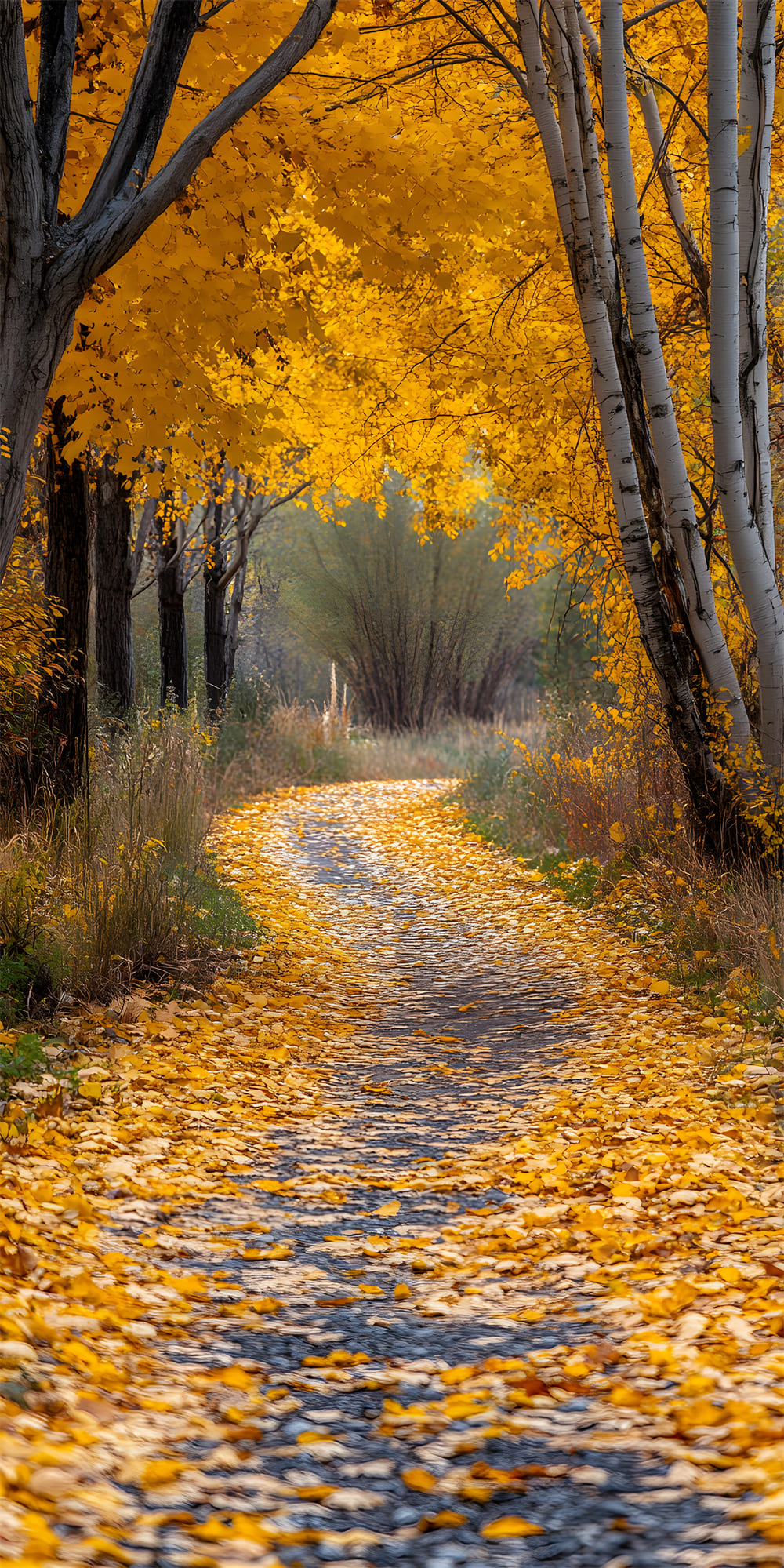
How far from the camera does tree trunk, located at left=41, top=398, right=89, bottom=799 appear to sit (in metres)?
7.03

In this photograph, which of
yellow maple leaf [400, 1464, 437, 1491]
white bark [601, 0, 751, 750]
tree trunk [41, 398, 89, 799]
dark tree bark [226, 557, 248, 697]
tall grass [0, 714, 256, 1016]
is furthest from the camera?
dark tree bark [226, 557, 248, 697]

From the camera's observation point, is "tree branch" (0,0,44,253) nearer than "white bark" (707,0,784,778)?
Yes

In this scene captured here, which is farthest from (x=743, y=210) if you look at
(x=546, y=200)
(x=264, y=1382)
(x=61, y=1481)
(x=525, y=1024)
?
(x=61, y=1481)

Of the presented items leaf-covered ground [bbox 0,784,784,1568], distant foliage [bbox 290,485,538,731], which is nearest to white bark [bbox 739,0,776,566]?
leaf-covered ground [bbox 0,784,784,1568]

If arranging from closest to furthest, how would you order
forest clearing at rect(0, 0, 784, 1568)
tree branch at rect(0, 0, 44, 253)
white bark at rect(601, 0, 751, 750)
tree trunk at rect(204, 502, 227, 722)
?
1. forest clearing at rect(0, 0, 784, 1568)
2. tree branch at rect(0, 0, 44, 253)
3. white bark at rect(601, 0, 751, 750)
4. tree trunk at rect(204, 502, 227, 722)

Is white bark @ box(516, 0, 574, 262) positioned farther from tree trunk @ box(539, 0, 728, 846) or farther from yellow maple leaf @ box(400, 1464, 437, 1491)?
yellow maple leaf @ box(400, 1464, 437, 1491)

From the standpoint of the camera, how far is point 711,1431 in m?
2.21

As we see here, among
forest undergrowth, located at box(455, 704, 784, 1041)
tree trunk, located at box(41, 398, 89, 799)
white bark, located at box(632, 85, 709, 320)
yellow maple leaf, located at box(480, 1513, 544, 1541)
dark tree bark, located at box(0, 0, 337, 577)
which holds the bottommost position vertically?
yellow maple leaf, located at box(480, 1513, 544, 1541)

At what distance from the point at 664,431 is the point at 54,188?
302 centimetres

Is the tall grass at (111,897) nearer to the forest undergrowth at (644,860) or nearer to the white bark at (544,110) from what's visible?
the forest undergrowth at (644,860)

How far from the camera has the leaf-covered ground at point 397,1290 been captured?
6.57 feet

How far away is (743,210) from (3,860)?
15.8 ft

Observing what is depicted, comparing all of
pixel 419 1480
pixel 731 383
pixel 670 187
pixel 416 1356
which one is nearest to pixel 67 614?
pixel 731 383

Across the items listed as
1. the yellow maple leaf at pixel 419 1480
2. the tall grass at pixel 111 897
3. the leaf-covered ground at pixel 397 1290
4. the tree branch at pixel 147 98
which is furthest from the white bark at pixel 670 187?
the yellow maple leaf at pixel 419 1480
